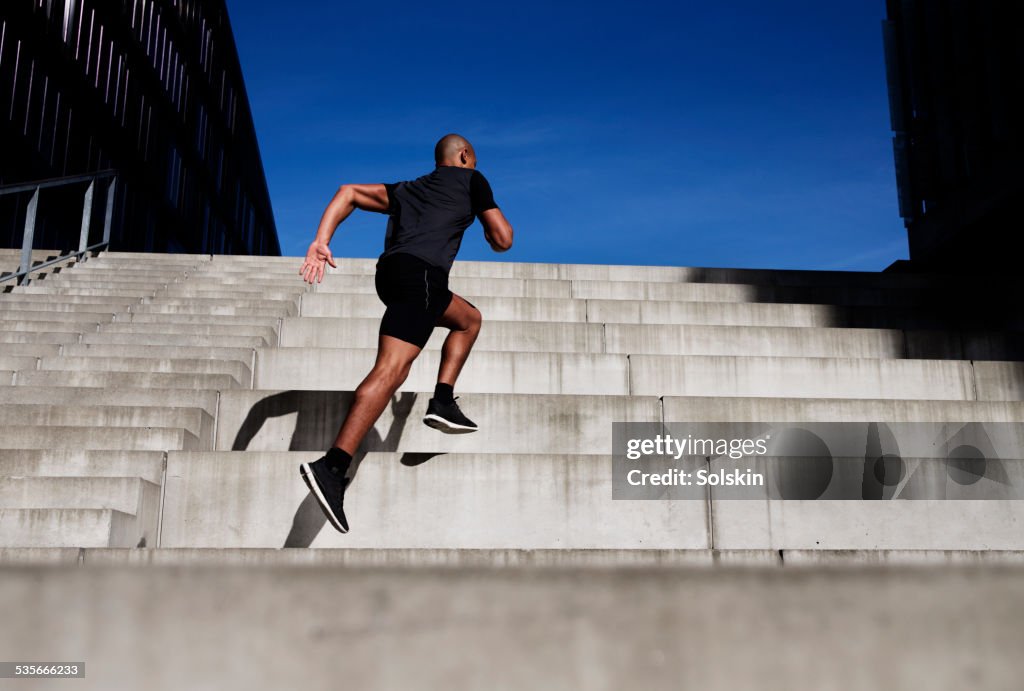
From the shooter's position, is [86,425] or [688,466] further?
[86,425]

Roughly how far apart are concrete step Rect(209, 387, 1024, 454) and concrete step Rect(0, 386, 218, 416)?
476 millimetres

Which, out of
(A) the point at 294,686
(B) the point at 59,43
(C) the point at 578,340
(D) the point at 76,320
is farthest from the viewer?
(B) the point at 59,43

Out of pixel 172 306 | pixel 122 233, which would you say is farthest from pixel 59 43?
pixel 172 306

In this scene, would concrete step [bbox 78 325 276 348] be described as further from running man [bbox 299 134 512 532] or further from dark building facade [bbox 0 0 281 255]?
dark building facade [bbox 0 0 281 255]

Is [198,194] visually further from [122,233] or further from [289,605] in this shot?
[289,605]

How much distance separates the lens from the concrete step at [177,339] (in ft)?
21.7

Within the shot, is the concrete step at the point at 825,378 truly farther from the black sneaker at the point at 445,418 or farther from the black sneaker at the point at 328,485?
the black sneaker at the point at 328,485

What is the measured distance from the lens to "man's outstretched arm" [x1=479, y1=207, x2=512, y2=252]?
3918mm

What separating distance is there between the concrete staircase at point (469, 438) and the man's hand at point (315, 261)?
0.94 m

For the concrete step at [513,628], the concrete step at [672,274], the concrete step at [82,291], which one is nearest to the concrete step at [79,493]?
the concrete step at [513,628]

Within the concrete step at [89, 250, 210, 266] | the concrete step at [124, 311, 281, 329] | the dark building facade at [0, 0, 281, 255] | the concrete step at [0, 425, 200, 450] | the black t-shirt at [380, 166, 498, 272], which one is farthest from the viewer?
the dark building facade at [0, 0, 281, 255]

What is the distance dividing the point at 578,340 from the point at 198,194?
104ft

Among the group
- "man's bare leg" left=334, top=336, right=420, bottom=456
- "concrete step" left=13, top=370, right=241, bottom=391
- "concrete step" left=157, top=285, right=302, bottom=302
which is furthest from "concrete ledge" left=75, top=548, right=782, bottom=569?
"concrete step" left=157, top=285, right=302, bottom=302

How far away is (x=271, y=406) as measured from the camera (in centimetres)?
481
